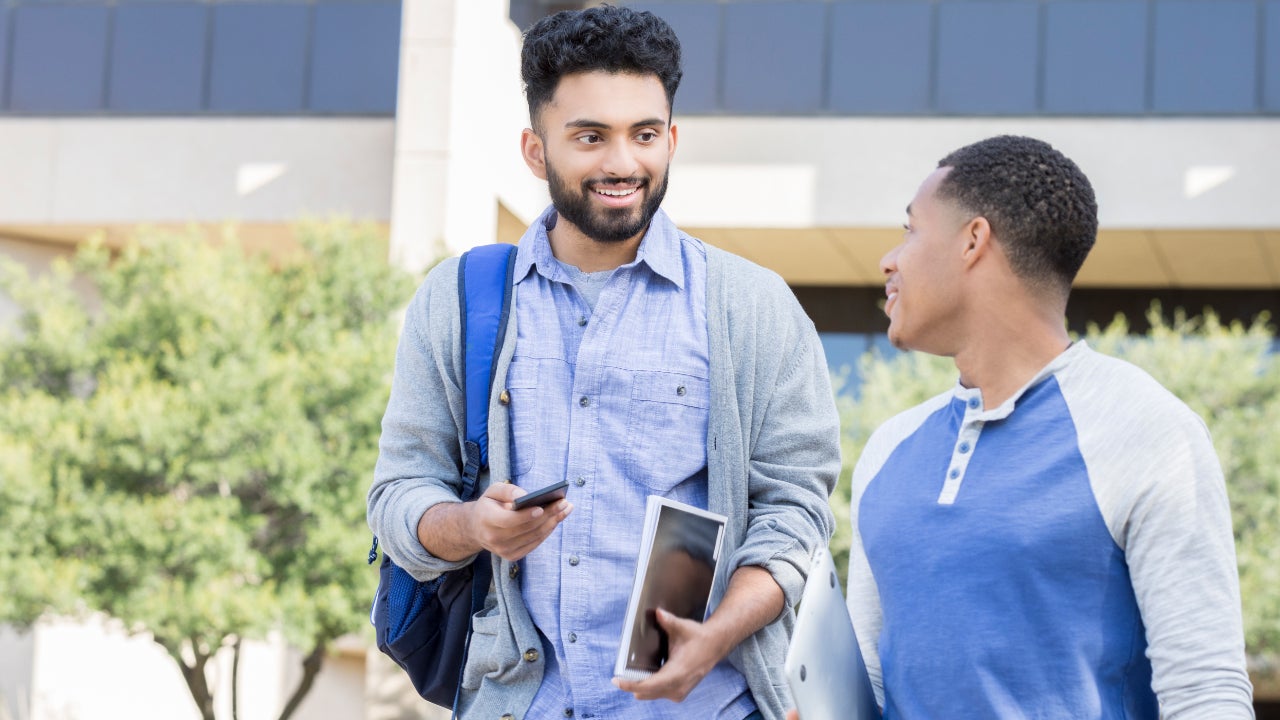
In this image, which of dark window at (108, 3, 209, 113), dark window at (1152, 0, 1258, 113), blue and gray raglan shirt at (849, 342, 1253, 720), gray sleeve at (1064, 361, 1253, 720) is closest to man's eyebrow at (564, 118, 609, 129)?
blue and gray raglan shirt at (849, 342, 1253, 720)

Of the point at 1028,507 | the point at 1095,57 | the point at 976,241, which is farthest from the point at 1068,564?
the point at 1095,57

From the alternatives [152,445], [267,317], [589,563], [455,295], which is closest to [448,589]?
Result: [589,563]

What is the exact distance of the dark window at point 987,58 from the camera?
21750 mm

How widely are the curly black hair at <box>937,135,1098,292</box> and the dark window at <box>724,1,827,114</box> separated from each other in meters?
20.2

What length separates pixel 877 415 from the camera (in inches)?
745

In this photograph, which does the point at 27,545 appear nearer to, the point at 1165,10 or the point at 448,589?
the point at 448,589

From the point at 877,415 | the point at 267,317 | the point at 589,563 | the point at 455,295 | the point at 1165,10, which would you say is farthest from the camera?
the point at 1165,10

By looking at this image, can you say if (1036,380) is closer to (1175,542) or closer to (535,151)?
(1175,542)

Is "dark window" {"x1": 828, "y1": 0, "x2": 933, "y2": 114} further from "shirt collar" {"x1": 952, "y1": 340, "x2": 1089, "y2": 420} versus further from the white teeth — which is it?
"shirt collar" {"x1": 952, "y1": 340, "x2": 1089, "y2": 420}

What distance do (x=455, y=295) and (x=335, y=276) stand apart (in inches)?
588

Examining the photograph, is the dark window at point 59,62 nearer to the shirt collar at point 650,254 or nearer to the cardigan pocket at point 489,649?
the shirt collar at point 650,254

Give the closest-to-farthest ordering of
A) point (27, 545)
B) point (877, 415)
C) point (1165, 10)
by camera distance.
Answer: point (27, 545) < point (877, 415) < point (1165, 10)

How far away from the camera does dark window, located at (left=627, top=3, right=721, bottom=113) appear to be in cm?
2258

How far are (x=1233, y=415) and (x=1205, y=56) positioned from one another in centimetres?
558
